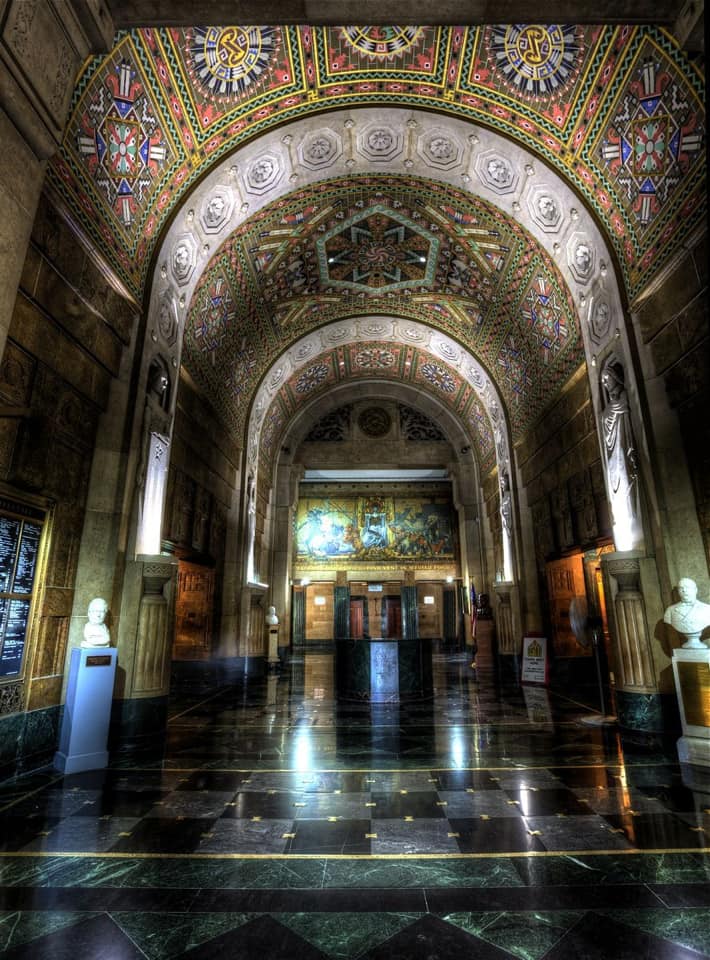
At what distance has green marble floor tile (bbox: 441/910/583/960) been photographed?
6.85ft

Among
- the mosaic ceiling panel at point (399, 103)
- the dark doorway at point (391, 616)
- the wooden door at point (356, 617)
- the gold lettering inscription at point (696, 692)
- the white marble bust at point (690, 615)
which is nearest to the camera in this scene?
the gold lettering inscription at point (696, 692)

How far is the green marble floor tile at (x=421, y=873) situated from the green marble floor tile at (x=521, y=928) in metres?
0.28

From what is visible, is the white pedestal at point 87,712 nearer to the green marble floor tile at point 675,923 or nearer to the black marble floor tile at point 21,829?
the black marble floor tile at point 21,829

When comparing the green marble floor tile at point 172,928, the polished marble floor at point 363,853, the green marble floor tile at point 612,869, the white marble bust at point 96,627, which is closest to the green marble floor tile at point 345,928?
the polished marble floor at point 363,853

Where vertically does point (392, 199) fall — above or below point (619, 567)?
above

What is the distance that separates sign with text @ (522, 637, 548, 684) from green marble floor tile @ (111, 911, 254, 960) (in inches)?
372

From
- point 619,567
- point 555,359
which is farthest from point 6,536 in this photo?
point 555,359

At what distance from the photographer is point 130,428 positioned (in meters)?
6.45

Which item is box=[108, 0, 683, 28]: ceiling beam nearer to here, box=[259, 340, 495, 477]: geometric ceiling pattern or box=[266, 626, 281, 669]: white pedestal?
box=[259, 340, 495, 477]: geometric ceiling pattern

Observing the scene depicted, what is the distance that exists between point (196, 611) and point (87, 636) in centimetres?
628

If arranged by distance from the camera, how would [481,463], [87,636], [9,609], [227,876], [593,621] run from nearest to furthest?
[227,876] < [9,609] < [87,636] < [593,621] < [481,463]

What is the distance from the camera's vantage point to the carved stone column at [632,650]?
589cm

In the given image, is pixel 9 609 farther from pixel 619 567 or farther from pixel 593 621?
pixel 593 621

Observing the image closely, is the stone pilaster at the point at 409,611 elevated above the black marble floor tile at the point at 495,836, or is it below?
above
